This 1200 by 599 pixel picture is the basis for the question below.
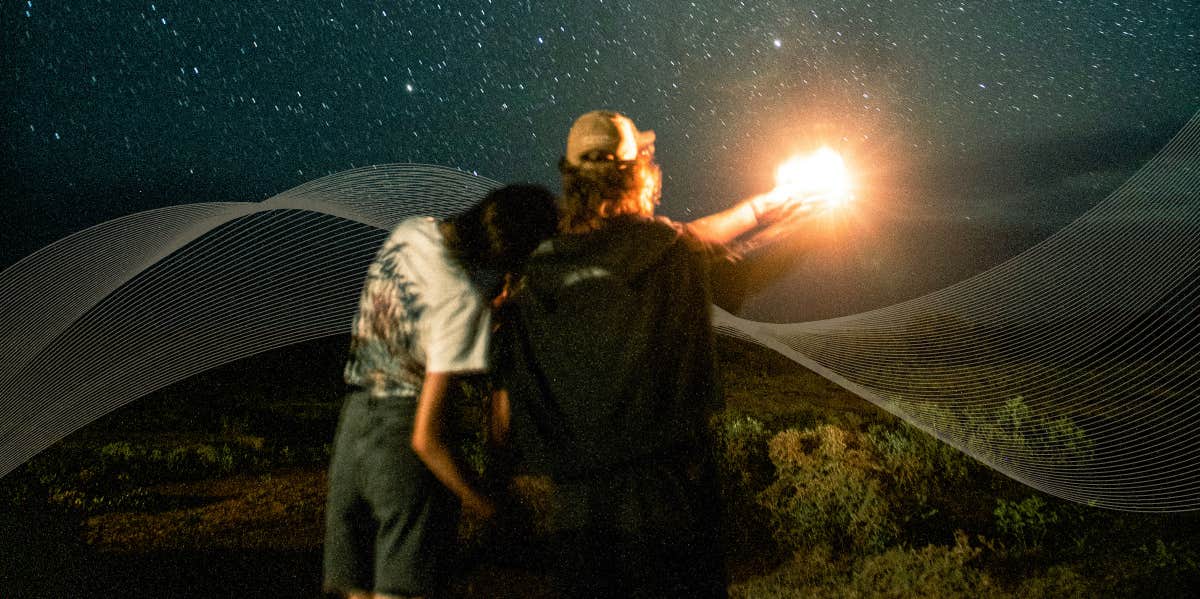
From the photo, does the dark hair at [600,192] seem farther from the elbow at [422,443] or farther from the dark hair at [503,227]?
the elbow at [422,443]

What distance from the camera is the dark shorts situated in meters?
2.23

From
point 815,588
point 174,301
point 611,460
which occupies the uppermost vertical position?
point 174,301

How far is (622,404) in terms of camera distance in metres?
1.91

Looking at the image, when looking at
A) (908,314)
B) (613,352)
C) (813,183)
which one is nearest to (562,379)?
(613,352)

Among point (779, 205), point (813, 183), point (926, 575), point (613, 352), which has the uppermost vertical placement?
point (813, 183)

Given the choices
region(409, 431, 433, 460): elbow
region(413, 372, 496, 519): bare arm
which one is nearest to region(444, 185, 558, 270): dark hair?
region(413, 372, 496, 519): bare arm

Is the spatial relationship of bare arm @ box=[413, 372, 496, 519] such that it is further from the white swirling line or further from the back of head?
the white swirling line

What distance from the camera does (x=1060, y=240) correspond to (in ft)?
16.6

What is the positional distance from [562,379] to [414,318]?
0.55 metres

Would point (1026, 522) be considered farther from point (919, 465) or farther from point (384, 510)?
point (384, 510)

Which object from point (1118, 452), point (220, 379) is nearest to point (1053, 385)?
point (1118, 452)

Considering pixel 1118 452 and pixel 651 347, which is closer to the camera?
pixel 651 347

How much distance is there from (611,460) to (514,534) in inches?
21.6

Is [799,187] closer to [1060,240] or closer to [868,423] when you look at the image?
[1060,240]
